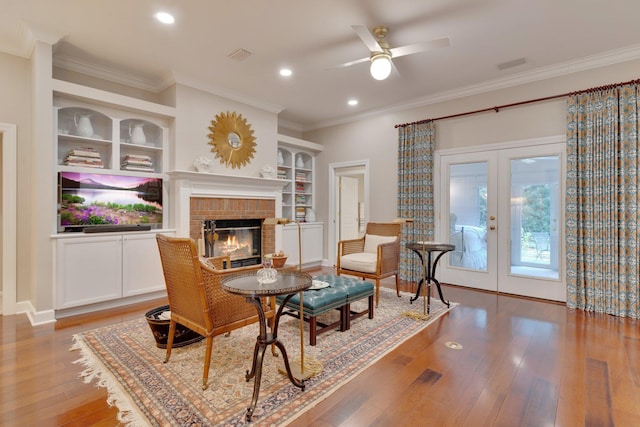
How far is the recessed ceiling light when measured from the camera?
2926 mm

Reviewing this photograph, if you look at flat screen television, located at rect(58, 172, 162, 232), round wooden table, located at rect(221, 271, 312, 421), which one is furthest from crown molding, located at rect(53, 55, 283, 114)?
round wooden table, located at rect(221, 271, 312, 421)

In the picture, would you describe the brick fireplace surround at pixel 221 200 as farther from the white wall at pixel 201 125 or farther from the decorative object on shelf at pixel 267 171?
the white wall at pixel 201 125

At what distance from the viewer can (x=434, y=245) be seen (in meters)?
3.72

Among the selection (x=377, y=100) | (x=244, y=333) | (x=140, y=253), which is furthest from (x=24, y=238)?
(x=377, y=100)

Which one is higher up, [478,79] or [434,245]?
[478,79]

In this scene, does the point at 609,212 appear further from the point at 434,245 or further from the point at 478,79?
the point at 478,79

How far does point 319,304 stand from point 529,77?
13.2 feet

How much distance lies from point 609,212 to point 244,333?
13.7 feet

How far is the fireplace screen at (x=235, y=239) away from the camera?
4.62 meters

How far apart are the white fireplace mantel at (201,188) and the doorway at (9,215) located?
5.08 feet

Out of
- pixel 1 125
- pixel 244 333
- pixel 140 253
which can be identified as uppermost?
pixel 1 125

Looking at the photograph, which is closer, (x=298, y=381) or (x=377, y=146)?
(x=298, y=381)

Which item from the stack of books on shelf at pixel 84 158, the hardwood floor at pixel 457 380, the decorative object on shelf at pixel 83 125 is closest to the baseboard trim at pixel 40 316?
the hardwood floor at pixel 457 380

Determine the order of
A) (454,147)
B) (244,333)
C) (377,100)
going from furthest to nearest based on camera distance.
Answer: (377,100)
(454,147)
(244,333)
